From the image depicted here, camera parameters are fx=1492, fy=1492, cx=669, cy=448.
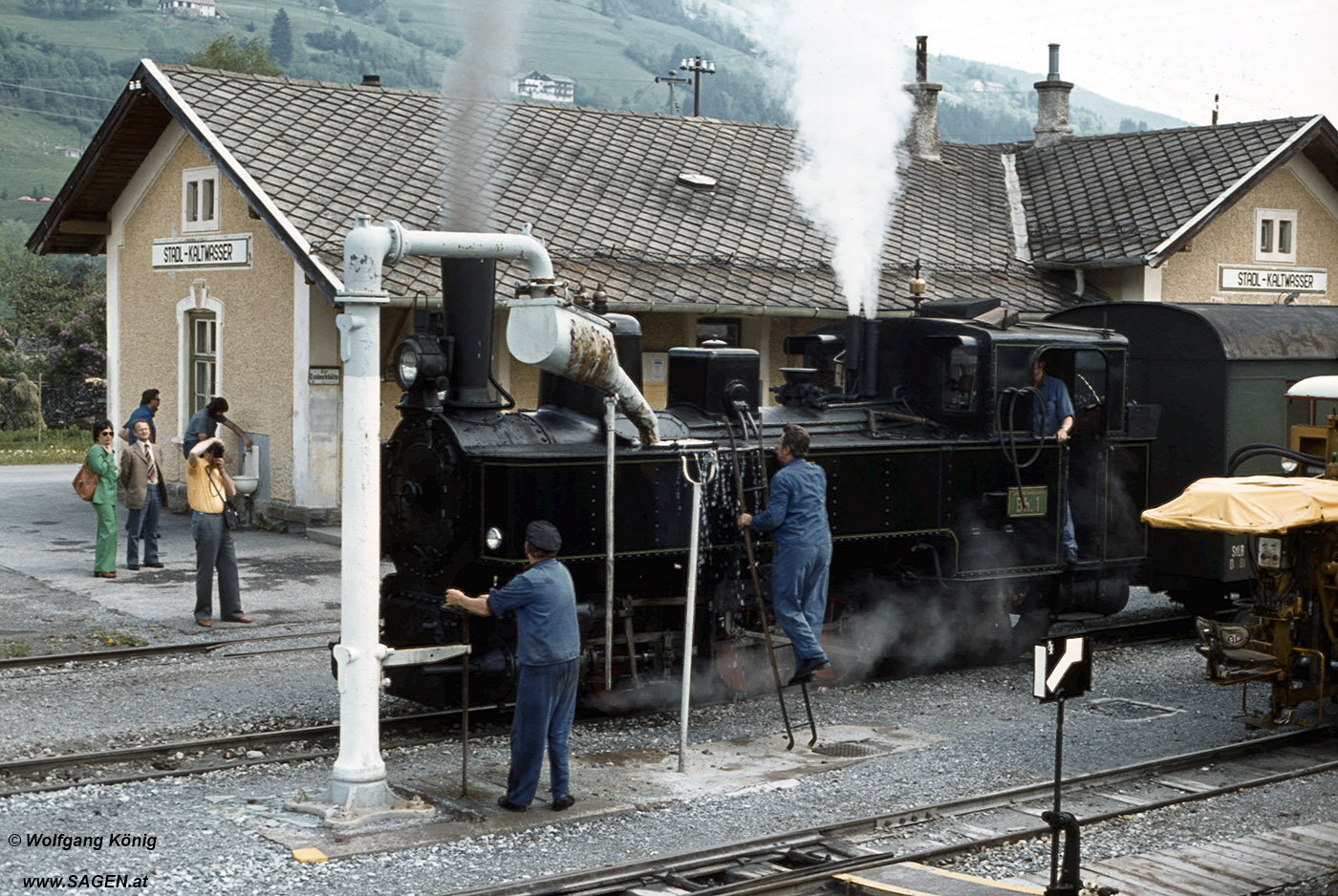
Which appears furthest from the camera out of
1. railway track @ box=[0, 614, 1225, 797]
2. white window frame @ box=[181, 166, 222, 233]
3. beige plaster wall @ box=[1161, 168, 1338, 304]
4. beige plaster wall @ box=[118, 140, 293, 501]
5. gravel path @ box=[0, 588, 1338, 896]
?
beige plaster wall @ box=[1161, 168, 1338, 304]

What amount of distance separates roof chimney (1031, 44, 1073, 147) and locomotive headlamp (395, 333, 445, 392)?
1972 centimetres

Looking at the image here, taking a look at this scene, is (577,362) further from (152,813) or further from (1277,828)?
(1277,828)

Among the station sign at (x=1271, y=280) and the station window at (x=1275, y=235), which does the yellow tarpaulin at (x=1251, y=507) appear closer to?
the station sign at (x=1271, y=280)

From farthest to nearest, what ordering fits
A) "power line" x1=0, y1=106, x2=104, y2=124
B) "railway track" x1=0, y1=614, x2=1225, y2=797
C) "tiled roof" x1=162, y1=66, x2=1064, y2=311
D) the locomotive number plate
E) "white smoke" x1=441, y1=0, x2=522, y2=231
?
"power line" x1=0, y1=106, x2=104, y2=124, "tiled roof" x1=162, y1=66, x2=1064, y2=311, the locomotive number plate, "white smoke" x1=441, y1=0, x2=522, y2=231, "railway track" x1=0, y1=614, x2=1225, y2=797

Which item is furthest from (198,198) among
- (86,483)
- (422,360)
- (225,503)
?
(422,360)

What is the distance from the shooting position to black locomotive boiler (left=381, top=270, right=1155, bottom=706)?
8.72 m

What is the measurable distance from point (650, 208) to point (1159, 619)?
9394 millimetres

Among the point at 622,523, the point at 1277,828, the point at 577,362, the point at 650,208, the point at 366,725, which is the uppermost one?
the point at 650,208

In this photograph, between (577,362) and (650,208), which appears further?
(650,208)

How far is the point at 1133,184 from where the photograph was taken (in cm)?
2278

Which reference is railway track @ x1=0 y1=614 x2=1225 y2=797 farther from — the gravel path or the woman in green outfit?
the woman in green outfit

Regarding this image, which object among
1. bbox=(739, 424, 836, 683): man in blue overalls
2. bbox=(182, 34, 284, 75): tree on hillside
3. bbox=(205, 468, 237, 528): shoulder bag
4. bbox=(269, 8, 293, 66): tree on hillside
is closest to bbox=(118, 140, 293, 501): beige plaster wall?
bbox=(205, 468, 237, 528): shoulder bag

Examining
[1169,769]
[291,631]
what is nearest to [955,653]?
[1169,769]

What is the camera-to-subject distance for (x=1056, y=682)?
648 centimetres
